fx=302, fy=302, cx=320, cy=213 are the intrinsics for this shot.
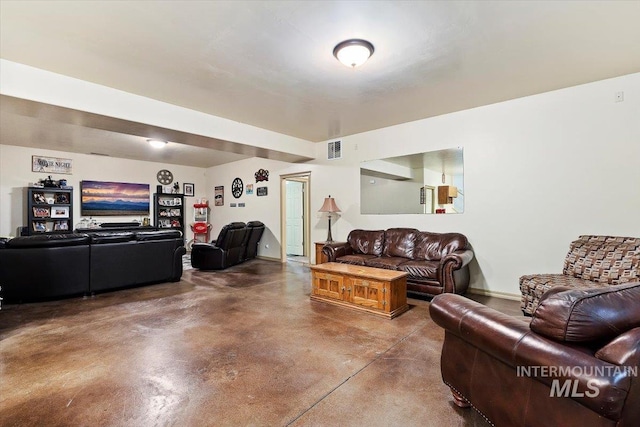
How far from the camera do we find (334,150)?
594cm

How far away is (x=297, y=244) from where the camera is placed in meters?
8.25

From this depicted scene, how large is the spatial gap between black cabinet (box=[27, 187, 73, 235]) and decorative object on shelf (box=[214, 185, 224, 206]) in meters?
3.32

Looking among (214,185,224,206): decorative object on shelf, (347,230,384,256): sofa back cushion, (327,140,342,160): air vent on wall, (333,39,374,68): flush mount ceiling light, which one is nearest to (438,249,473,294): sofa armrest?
(347,230,384,256): sofa back cushion

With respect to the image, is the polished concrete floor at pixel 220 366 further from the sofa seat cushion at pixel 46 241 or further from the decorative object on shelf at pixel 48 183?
the decorative object on shelf at pixel 48 183

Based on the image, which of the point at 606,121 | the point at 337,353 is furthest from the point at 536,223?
the point at 337,353

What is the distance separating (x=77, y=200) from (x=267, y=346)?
7.17m

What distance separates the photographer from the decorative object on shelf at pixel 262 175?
7.46m

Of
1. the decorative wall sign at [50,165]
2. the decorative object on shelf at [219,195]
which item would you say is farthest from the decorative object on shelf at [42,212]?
the decorative object on shelf at [219,195]

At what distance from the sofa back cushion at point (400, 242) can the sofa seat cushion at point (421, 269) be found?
19.1 inches

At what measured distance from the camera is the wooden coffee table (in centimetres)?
331

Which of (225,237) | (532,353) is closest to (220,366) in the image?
(532,353)

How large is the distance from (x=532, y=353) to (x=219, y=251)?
5.61 metres

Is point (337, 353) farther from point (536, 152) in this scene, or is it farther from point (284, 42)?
point (536, 152)

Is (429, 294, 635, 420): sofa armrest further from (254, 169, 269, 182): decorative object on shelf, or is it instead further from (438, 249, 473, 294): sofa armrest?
(254, 169, 269, 182): decorative object on shelf
